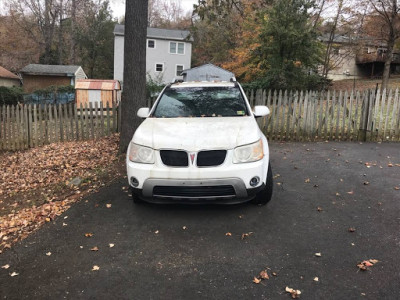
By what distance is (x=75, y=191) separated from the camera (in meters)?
5.68

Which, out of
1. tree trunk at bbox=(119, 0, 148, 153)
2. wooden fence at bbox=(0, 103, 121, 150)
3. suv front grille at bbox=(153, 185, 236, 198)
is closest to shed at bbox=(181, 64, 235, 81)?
wooden fence at bbox=(0, 103, 121, 150)

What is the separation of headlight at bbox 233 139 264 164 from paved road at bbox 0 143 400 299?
81 centimetres

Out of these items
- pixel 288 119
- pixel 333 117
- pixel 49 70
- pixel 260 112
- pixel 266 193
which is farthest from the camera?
pixel 49 70

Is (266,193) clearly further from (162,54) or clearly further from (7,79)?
(7,79)

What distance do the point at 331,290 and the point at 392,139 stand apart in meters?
7.59

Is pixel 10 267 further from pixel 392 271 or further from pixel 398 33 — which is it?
pixel 398 33

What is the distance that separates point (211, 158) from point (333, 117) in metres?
6.37

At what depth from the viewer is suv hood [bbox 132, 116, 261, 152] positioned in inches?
153

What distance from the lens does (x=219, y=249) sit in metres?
3.52

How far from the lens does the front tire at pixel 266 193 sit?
4.37 metres

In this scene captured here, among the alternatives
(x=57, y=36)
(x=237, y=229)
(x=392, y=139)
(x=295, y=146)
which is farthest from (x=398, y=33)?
(x=57, y=36)

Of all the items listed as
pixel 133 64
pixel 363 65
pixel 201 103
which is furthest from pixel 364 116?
pixel 363 65

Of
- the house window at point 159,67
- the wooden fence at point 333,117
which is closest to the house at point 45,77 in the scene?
the house window at point 159,67

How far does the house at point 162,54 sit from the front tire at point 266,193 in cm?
3383
